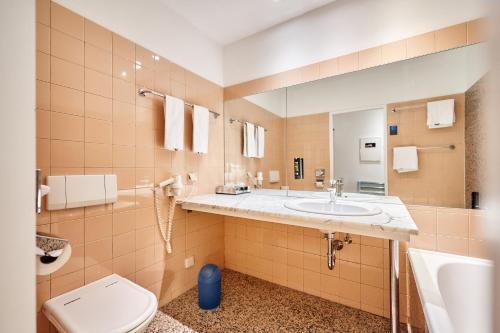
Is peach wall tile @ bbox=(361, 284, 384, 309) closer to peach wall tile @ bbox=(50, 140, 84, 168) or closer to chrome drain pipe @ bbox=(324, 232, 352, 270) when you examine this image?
chrome drain pipe @ bbox=(324, 232, 352, 270)

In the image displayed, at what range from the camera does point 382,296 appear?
5.08 feet

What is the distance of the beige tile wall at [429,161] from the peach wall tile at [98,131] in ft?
6.16

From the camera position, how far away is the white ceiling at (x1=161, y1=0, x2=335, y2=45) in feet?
5.61

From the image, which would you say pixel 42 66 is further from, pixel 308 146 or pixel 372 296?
pixel 372 296

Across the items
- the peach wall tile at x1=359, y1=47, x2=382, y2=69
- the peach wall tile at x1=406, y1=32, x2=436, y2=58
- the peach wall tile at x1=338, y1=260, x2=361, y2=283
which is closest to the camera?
the peach wall tile at x1=406, y1=32, x2=436, y2=58

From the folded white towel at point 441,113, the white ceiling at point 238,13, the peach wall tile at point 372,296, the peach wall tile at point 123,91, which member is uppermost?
the white ceiling at point 238,13

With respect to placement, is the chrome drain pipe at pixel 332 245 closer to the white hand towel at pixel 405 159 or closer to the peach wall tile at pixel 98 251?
the white hand towel at pixel 405 159

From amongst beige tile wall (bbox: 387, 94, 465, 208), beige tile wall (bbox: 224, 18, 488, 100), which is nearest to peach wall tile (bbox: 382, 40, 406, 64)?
beige tile wall (bbox: 224, 18, 488, 100)

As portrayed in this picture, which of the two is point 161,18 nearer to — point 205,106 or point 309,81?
point 205,106

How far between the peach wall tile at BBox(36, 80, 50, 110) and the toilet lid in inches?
38.5

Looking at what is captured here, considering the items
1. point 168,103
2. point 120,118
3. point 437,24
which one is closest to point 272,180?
point 168,103

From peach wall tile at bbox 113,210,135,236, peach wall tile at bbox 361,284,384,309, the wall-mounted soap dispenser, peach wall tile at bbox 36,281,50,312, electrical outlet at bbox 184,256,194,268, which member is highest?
the wall-mounted soap dispenser

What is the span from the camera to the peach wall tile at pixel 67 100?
1155 millimetres

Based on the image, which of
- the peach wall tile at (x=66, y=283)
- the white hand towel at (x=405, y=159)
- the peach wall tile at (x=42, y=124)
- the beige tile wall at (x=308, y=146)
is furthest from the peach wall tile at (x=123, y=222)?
the white hand towel at (x=405, y=159)
